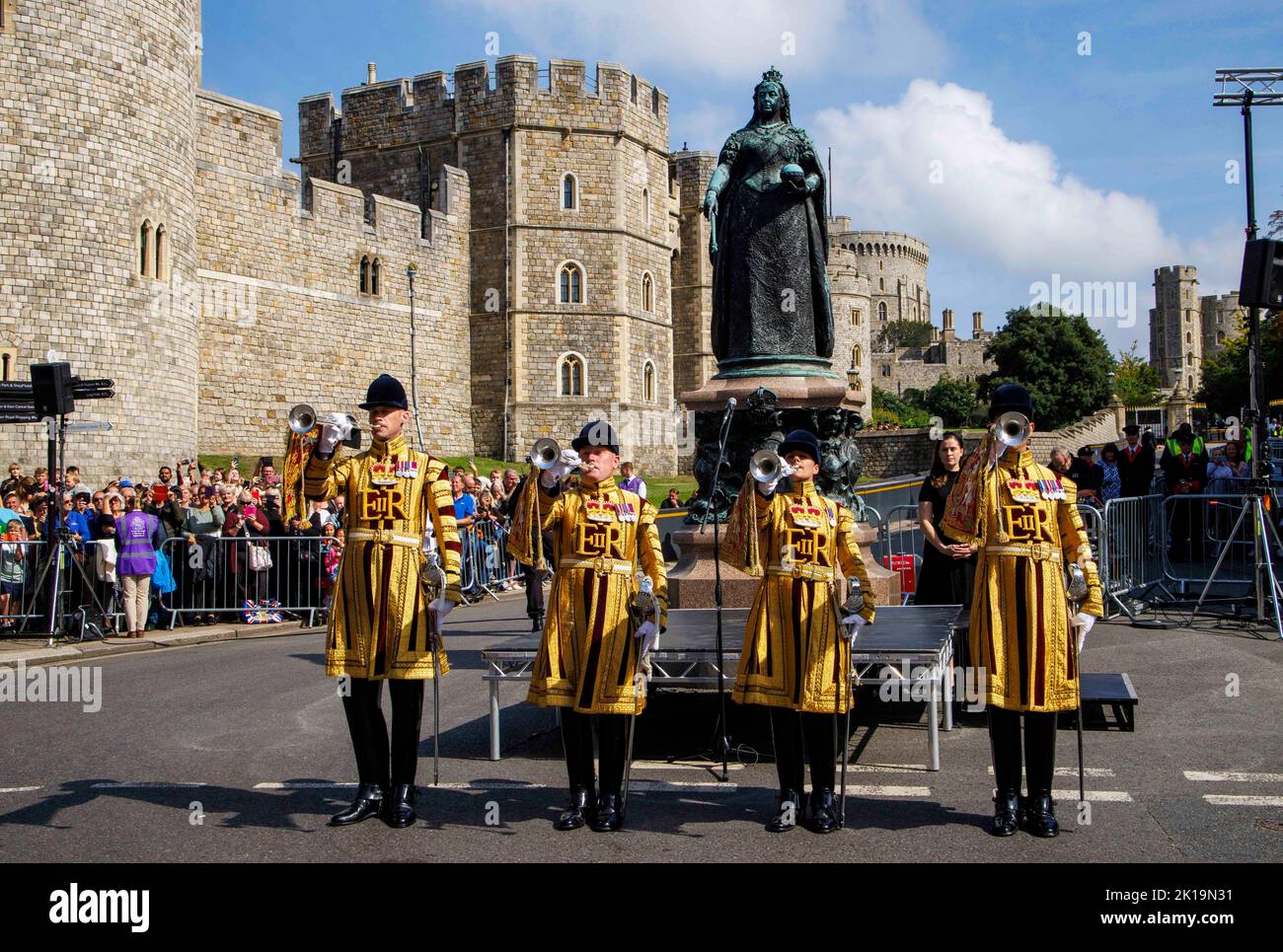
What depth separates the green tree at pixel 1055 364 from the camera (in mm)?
75625

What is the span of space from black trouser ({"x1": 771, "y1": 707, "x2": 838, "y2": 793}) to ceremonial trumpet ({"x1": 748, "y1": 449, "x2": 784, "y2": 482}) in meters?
1.14

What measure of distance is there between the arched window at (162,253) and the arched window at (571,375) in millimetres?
17908

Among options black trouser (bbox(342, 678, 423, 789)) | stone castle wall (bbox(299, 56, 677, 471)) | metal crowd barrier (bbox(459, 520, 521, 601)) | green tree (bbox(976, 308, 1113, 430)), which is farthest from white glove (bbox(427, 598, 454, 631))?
green tree (bbox(976, 308, 1113, 430))

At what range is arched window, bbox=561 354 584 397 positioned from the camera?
47.2 metres


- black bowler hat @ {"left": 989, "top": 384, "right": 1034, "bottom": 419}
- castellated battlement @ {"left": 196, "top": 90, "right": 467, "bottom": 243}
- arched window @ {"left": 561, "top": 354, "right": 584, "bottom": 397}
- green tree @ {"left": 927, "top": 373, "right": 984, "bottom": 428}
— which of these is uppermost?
castellated battlement @ {"left": 196, "top": 90, "right": 467, "bottom": 243}

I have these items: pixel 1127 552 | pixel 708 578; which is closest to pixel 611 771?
pixel 708 578

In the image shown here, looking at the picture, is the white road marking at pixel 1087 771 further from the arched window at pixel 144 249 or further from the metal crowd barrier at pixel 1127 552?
the arched window at pixel 144 249

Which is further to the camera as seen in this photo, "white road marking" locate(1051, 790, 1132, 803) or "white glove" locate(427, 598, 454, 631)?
"white road marking" locate(1051, 790, 1132, 803)

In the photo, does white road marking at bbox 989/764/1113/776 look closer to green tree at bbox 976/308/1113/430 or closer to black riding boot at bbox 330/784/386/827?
black riding boot at bbox 330/784/386/827

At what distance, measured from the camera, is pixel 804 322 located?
1135 cm

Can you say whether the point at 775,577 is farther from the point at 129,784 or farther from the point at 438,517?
the point at 129,784

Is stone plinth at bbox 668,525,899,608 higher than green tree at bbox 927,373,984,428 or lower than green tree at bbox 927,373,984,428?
lower
